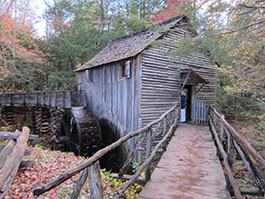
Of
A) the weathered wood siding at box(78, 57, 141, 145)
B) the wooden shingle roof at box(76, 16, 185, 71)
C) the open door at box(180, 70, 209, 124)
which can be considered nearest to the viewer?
the wooden shingle roof at box(76, 16, 185, 71)

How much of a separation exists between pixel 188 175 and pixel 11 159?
3757mm

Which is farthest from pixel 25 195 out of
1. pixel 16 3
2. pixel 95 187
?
pixel 16 3

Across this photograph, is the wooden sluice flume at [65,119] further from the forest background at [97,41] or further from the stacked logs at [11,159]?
the stacked logs at [11,159]

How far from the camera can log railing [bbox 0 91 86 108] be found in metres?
11.3

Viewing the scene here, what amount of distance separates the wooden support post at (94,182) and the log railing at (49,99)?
9709 mm

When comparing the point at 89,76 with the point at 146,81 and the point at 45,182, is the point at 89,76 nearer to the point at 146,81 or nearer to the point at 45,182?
the point at 146,81

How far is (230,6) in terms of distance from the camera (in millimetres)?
4574

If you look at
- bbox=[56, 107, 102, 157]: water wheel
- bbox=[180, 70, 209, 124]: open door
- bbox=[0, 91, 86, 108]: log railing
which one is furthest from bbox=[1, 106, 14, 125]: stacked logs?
bbox=[180, 70, 209, 124]: open door

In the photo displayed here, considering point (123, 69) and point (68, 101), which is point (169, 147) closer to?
point (123, 69)

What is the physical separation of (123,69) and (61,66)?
14813 millimetres

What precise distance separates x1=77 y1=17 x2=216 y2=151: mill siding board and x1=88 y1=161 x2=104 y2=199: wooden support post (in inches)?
253

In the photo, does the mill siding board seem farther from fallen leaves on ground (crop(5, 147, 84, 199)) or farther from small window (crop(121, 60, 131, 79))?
fallen leaves on ground (crop(5, 147, 84, 199))

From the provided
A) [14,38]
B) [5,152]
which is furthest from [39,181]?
[14,38]

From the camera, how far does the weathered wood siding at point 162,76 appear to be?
30.2 feet
